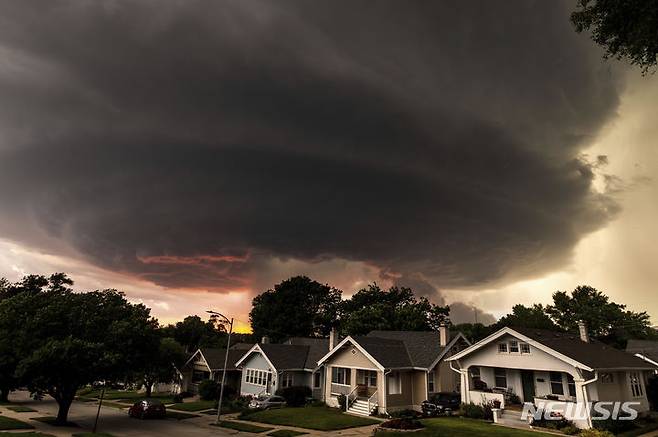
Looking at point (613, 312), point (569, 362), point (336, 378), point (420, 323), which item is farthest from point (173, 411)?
point (613, 312)

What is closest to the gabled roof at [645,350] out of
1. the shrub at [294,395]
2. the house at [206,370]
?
the shrub at [294,395]

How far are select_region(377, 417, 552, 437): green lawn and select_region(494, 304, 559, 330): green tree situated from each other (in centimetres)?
5419

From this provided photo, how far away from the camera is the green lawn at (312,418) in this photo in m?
30.8

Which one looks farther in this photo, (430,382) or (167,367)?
(167,367)

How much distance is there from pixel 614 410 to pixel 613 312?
64914 millimetres

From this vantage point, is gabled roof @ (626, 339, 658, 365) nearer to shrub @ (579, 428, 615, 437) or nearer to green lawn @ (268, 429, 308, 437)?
shrub @ (579, 428, 615, 437)

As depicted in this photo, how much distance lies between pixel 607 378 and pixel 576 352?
280 cm

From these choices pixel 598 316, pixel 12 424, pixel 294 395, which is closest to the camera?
pixel 12 424

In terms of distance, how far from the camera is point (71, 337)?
101ft

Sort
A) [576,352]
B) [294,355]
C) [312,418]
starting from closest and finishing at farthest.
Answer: [576,352] < [312,418] < [294,355]

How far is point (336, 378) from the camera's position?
41.2 m

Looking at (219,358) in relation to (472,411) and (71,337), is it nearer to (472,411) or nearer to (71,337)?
(71,337)

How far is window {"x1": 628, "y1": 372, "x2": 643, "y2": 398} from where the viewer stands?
30.7 metres

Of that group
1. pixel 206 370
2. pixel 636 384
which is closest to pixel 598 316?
pixel 636 384
